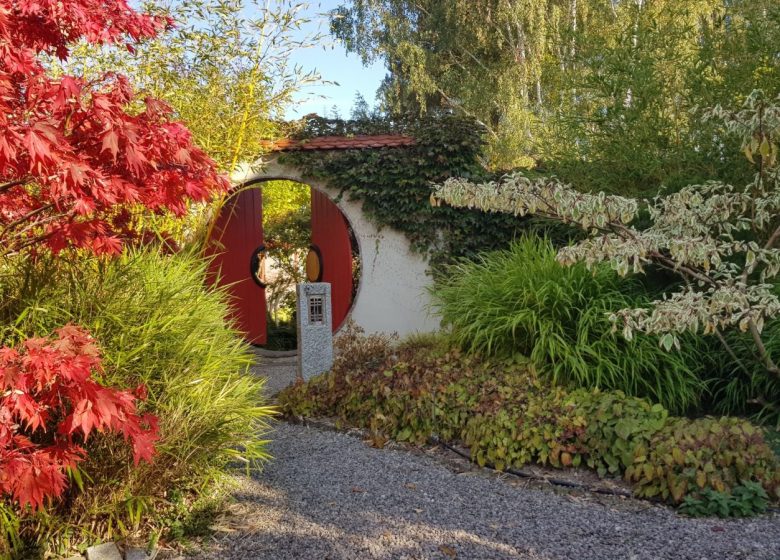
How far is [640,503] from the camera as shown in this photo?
3.08 metres

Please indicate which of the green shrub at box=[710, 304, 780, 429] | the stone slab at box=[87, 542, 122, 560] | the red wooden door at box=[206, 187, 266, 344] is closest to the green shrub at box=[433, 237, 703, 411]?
the green shrub at box=[710, 304, 780, 429]

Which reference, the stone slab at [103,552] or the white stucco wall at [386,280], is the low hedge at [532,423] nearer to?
the stone slab at [103,552]

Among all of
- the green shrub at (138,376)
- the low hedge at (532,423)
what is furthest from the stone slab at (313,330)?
the green shrub at (138,376)

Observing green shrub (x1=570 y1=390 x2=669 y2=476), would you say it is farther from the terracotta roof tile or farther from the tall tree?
the terracotta roof tile

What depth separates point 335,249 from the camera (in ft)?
24.8

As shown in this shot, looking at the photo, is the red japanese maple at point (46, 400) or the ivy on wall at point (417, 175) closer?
the red japanese maple at point (46, 400)

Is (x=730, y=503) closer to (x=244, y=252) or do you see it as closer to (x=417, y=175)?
(x=417, y=175)

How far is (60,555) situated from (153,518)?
37 centimetres

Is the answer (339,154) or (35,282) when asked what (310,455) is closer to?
(35,282)

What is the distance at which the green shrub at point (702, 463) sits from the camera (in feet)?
9.87

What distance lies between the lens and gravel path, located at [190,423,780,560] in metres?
2.52

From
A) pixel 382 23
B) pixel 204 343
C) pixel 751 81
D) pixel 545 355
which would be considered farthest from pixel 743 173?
pixel 382 23

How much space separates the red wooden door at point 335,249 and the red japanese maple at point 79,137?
15.9ft

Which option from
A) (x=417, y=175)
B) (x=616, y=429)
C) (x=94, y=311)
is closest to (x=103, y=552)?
(x=94, y=311)
